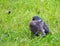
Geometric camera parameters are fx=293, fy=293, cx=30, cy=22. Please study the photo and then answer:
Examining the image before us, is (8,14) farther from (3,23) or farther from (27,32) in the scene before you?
(27,32)

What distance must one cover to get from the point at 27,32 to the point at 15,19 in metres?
0.81

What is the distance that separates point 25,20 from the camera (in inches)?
302

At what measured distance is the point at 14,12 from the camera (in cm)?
809

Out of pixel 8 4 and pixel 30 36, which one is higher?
pixel 8 4

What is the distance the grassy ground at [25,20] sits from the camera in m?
6.23

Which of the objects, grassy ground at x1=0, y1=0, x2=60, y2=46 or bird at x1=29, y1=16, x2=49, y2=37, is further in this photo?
bird at x1=29, y1=16, x2=49, y2=37

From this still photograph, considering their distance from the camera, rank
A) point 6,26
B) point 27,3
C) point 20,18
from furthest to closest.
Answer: point 27,3, point 20,18, point 6,26

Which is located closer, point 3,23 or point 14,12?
point 3,23

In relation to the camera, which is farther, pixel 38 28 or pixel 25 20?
pixel 25 20

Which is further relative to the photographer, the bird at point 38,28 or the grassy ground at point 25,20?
the bird at point 38,28

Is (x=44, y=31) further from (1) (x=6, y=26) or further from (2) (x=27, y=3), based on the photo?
(2) (x=27, y=3)

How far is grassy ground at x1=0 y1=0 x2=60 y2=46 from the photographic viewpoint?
623 centimetres

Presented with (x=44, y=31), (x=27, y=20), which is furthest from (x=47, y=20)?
(x=44, y=31)

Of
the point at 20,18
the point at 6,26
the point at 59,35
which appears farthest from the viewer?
the point at 20,18
